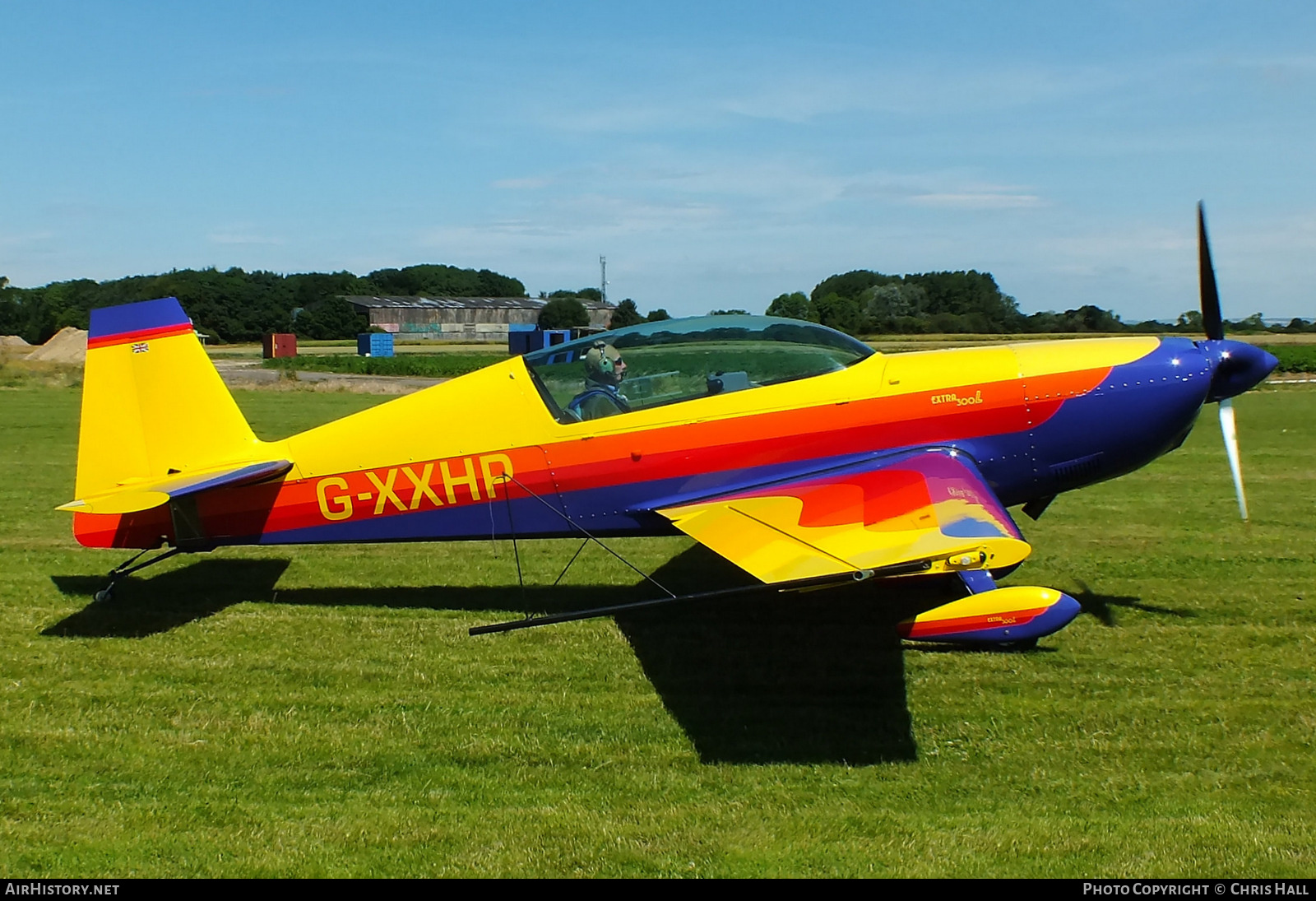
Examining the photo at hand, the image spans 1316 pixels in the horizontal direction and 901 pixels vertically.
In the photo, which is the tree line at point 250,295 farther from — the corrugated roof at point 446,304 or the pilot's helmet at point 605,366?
the pilot's helmet at point 605,366

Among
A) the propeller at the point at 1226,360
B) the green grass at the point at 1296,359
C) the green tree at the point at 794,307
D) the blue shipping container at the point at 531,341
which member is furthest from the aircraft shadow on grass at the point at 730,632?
the blue shipping container at the point at 531,341

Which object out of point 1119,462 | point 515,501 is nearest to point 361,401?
point 515,501

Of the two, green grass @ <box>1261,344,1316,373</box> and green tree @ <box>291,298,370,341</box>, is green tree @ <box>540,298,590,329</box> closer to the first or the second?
green tree @ <box>291,298,370,341</box>

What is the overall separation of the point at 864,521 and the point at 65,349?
48593mm

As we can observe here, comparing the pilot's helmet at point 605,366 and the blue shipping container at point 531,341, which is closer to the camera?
the pilot's helmet at point 605,366

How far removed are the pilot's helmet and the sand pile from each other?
4325 centimetres

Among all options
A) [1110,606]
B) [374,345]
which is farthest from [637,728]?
[374,345]

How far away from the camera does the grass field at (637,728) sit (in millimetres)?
3889

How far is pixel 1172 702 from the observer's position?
5.31 metres

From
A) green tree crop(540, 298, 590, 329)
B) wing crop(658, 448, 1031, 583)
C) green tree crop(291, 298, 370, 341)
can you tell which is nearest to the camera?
wing crop(658, 448, 1031, 583)

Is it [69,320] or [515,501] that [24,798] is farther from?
[69,320]

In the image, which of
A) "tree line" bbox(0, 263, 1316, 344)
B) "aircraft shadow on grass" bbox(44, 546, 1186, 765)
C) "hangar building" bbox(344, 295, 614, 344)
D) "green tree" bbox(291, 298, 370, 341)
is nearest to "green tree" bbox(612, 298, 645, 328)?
"tree line" bbox(0, 263, 1316, 344)

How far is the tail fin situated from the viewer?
22.8 feet

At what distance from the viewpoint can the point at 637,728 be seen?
200 inches
